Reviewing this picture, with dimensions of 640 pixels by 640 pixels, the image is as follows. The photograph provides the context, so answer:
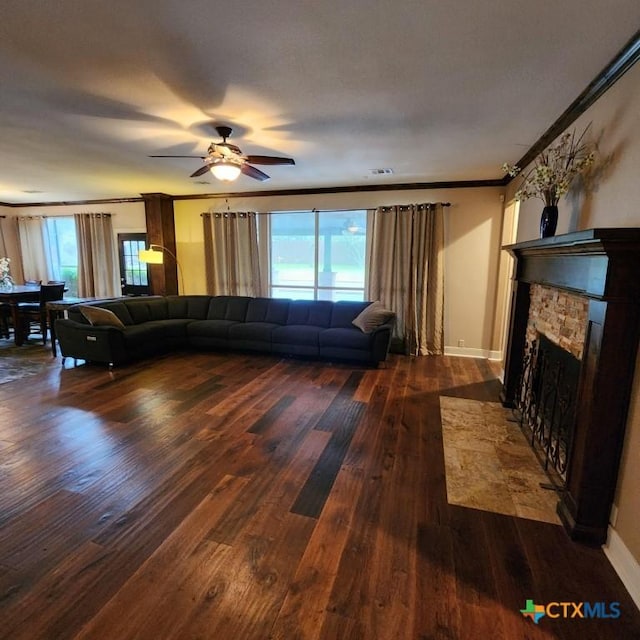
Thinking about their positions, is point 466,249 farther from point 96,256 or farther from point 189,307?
point 96,256

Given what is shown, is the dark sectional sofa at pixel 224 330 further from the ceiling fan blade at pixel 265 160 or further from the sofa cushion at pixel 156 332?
the ceiling fan blade at pixel 265 160

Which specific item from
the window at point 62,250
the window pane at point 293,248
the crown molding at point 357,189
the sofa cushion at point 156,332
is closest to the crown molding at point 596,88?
the crown molding at point 357,189

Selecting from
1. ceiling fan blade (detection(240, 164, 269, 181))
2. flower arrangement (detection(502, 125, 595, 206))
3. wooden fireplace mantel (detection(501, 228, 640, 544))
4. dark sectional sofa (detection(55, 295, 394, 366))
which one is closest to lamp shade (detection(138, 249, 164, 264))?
dark sectional sofa (detection(55, 295, 394, 366))

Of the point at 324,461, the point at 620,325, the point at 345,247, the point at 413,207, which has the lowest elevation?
the point at 324,461

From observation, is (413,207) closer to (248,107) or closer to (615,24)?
(248,107)

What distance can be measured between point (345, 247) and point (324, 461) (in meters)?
4.08

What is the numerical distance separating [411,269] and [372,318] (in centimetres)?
121

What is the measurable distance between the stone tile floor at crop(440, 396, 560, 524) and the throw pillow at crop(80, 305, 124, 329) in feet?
14.2

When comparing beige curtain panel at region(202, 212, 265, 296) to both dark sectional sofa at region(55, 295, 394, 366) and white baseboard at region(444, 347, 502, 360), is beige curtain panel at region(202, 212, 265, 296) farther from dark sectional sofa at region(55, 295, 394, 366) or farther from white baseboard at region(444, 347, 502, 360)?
white baseboard at region(444, 347, 502, 360)

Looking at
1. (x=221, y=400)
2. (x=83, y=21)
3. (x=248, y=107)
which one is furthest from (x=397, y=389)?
(x=83, y=21)

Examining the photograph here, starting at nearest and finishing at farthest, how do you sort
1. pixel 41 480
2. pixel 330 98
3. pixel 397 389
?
pixel 41 480, pixel 330 98, pixel 397 389

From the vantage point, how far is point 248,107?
2.67 metres

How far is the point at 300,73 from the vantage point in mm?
2176

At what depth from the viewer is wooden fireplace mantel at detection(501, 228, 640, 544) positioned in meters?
1.61
